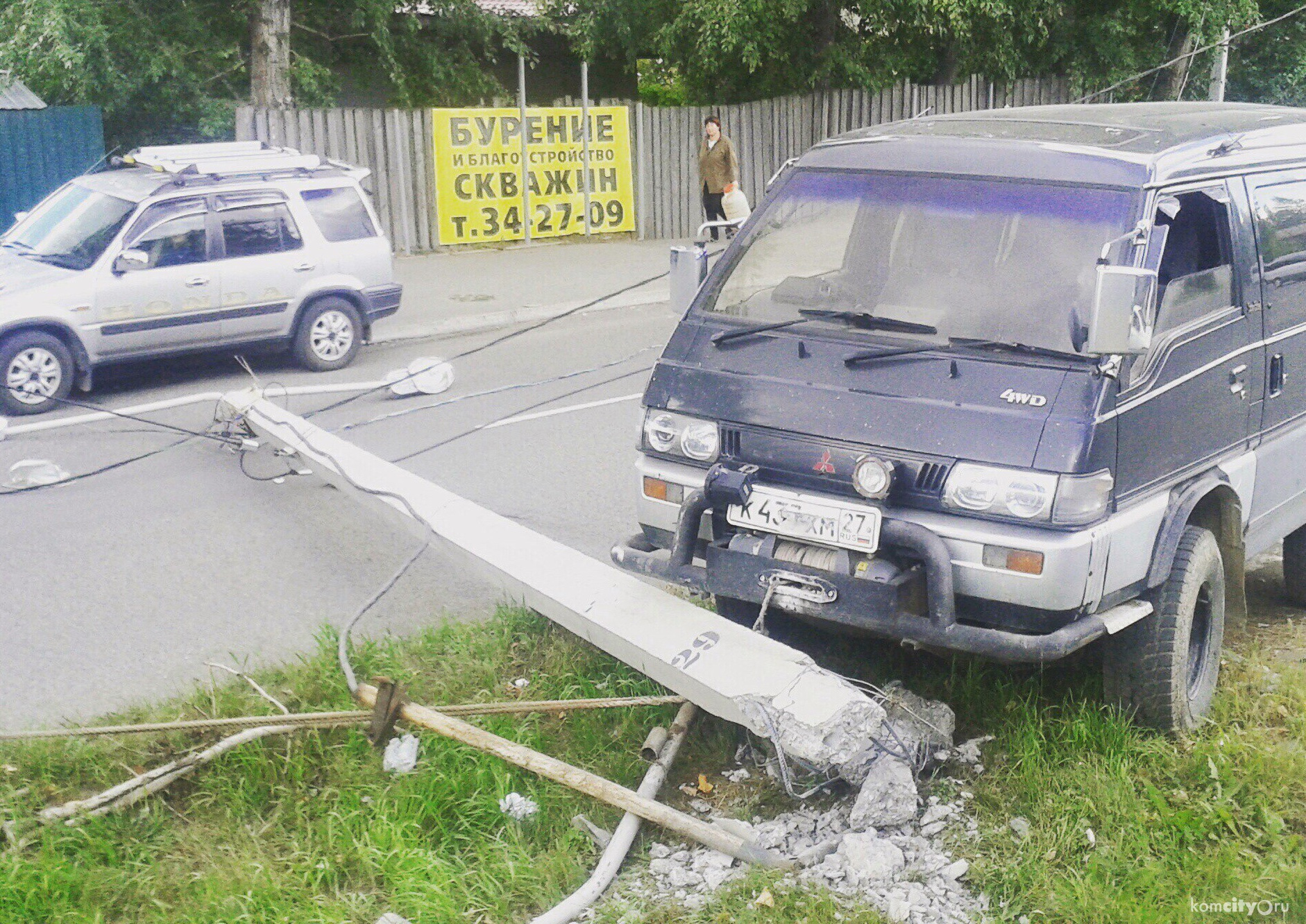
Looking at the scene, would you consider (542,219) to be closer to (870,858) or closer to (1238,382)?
(1238,382)

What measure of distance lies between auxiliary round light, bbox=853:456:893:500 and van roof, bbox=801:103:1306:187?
52.2 inches

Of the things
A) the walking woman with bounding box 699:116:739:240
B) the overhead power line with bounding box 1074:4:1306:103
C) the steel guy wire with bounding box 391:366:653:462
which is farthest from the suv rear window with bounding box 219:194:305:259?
the overhead power line with bounding box 1074:4:1306:103

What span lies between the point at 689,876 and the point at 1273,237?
353 centimetres

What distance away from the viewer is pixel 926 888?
13.6ft

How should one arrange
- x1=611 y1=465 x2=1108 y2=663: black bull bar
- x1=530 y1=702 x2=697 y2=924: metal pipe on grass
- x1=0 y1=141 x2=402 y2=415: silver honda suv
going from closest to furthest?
x1=530 y1=702 x2=697 y2=924: metal pipe on grass → x1=611 y1=465 x2=1108 y2=663: black bull bar → x1=0 y1=141 x2=402 y2=415: silver honda suv

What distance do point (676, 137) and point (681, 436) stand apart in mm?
16542

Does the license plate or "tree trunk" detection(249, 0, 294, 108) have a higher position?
"tree trunk" detection(249, 0, 294, 108)

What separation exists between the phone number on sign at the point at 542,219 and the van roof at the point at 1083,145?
13.5 m

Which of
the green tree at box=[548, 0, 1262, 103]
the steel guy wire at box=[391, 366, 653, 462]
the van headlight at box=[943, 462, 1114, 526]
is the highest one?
the green tree at box=[548, 0, 1262, 103]

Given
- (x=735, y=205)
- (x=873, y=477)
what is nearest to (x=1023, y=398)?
(x=873, y=477)

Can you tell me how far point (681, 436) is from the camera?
5.07 m

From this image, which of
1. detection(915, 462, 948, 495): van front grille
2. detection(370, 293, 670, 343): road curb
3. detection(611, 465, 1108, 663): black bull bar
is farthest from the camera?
detection(370, 293, 670, 343): road curb

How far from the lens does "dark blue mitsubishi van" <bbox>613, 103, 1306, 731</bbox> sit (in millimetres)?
4457

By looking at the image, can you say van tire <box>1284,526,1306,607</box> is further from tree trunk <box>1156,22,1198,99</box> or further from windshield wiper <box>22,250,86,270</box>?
tree trunk <box>1156,22,1198,99</box>
